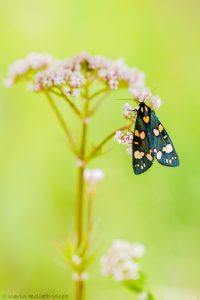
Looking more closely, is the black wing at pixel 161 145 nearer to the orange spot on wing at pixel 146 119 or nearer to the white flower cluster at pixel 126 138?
the orange spot on wing at pixel 146 119

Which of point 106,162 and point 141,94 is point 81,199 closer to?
point 141,94

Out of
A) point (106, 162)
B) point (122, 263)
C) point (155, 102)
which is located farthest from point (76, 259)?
point (106, 162)

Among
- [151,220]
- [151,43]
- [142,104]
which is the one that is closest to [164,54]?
[151,43]

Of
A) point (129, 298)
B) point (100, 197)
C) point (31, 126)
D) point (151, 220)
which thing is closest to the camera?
point (129, 298)

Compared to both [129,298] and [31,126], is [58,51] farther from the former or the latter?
[129,298]

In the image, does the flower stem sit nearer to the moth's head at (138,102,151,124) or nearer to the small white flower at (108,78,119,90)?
the small white flower at (108,78,119,90)

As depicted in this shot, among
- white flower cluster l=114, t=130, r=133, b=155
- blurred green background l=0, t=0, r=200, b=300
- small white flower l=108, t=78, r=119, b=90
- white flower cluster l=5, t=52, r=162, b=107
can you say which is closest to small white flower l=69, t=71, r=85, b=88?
white flower cluster l=5, t=52, r=162, b=107

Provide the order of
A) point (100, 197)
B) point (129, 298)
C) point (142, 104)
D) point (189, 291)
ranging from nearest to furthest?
point (142, 104), point (189, 291), point (129, 298), point (100, 197)
